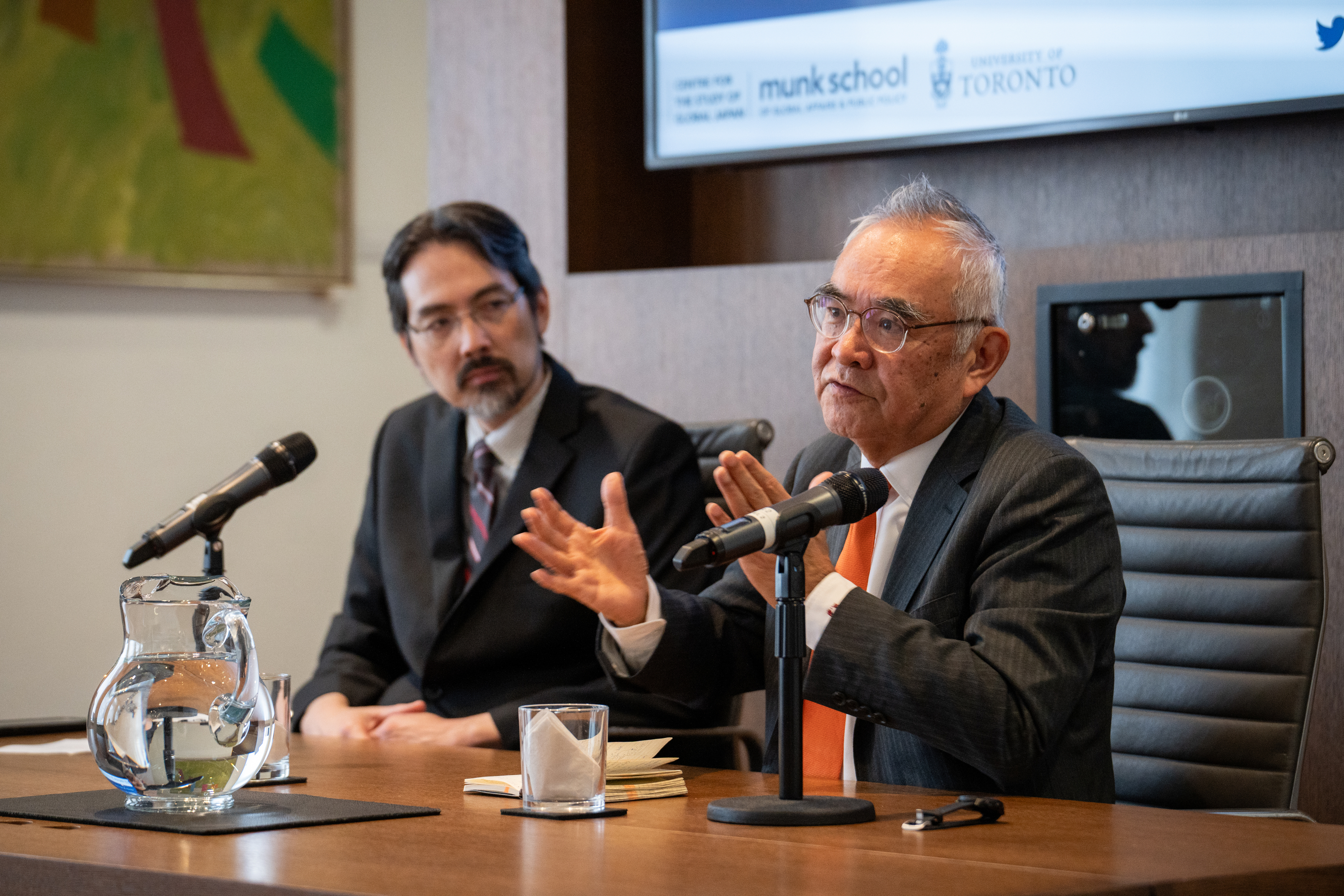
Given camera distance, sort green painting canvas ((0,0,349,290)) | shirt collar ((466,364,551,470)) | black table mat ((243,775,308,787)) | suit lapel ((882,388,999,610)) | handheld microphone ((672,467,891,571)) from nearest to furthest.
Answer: handheld microphone ((672,467,891,571)), black table mat ((243,775,308,787)), suit lapel ((882,388,999,610)), shirt collar ((466,364,551,470)), green painting canvas ((0,0,349,290))

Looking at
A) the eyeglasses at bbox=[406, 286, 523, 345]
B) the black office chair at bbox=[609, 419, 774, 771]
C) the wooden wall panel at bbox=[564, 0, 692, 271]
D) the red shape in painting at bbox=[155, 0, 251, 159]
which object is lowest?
the black office chair at bbox=[609, 419, 774, 771]

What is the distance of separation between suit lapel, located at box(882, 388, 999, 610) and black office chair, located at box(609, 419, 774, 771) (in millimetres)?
353

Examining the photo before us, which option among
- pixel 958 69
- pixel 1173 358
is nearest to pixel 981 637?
pixel 1173 358

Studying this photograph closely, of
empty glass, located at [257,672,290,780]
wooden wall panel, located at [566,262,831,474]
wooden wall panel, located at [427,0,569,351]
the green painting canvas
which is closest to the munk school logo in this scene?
wooden wall panel, located at [566,262,831,474]

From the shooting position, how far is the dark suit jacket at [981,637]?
1.71 meters

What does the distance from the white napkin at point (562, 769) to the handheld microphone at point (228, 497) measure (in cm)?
87

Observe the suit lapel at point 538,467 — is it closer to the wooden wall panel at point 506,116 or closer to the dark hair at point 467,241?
the dark hair at point 467,241

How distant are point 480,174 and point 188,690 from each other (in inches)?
84.0

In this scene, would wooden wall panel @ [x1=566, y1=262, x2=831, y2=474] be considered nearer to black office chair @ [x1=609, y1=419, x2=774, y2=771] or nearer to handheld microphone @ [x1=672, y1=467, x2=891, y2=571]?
black office chair @ [x1=609, y1=419, x2=774, y2=771]

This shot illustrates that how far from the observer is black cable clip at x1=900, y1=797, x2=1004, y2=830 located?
1449mm

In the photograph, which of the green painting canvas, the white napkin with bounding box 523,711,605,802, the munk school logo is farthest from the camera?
the green painting canvas

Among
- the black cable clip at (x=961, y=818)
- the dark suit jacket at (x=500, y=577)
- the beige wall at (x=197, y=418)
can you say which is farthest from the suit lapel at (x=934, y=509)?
the beige wall at (x=197, y=418)

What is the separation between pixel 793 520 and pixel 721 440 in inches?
51.5

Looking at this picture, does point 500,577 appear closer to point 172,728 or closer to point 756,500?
point 756,500
